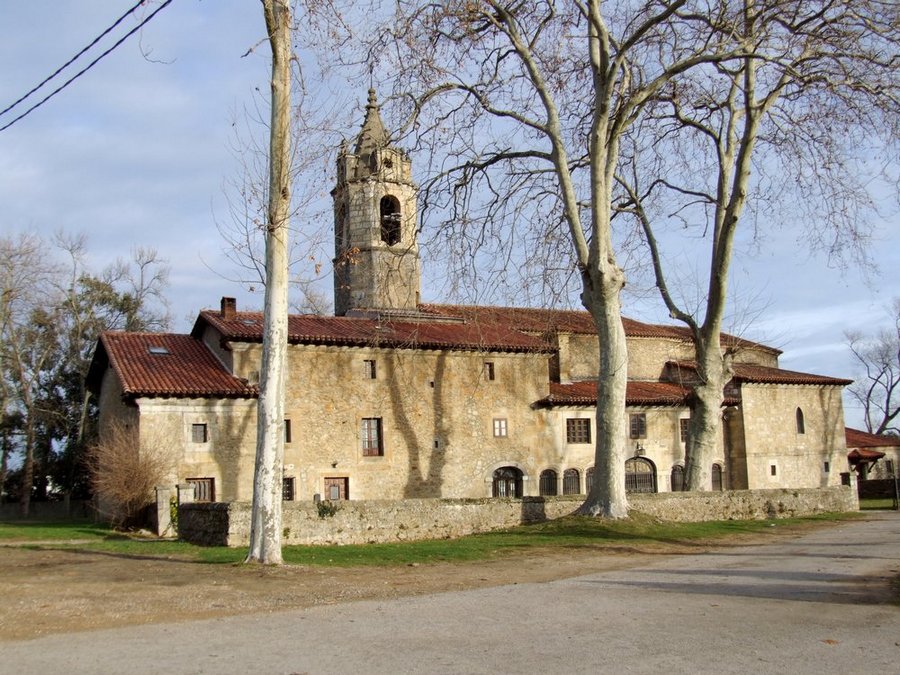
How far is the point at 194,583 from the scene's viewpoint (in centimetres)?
1157

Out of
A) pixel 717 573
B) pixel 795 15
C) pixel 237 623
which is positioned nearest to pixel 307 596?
pixel 237 623

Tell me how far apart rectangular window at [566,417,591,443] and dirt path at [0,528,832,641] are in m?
20.1

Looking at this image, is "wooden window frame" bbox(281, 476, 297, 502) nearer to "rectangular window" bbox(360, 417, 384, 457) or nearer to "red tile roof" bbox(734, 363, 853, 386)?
"rectangular window" bbox(360, 417, 384, 457)

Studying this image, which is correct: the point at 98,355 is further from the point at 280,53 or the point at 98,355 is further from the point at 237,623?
the point at 237,623

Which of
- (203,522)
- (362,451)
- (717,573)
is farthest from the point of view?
(362,451)

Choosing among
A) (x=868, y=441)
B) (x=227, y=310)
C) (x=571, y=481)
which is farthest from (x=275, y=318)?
(x=868, y=441)

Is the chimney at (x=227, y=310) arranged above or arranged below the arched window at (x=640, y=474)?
above

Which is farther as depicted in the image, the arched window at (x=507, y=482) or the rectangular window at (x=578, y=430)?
the rectangular window at (x=578, y=430)

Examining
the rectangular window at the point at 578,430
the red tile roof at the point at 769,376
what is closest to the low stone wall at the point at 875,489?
the red tile roof at the point at 769,376

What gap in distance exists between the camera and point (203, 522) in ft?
61.4

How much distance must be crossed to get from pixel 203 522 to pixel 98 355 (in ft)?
58.9

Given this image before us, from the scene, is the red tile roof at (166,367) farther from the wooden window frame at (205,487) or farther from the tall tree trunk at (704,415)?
the tall tree trunk at (704,415)

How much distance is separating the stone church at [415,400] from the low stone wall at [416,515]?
6.84 meters

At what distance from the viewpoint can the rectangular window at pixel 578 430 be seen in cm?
3662
